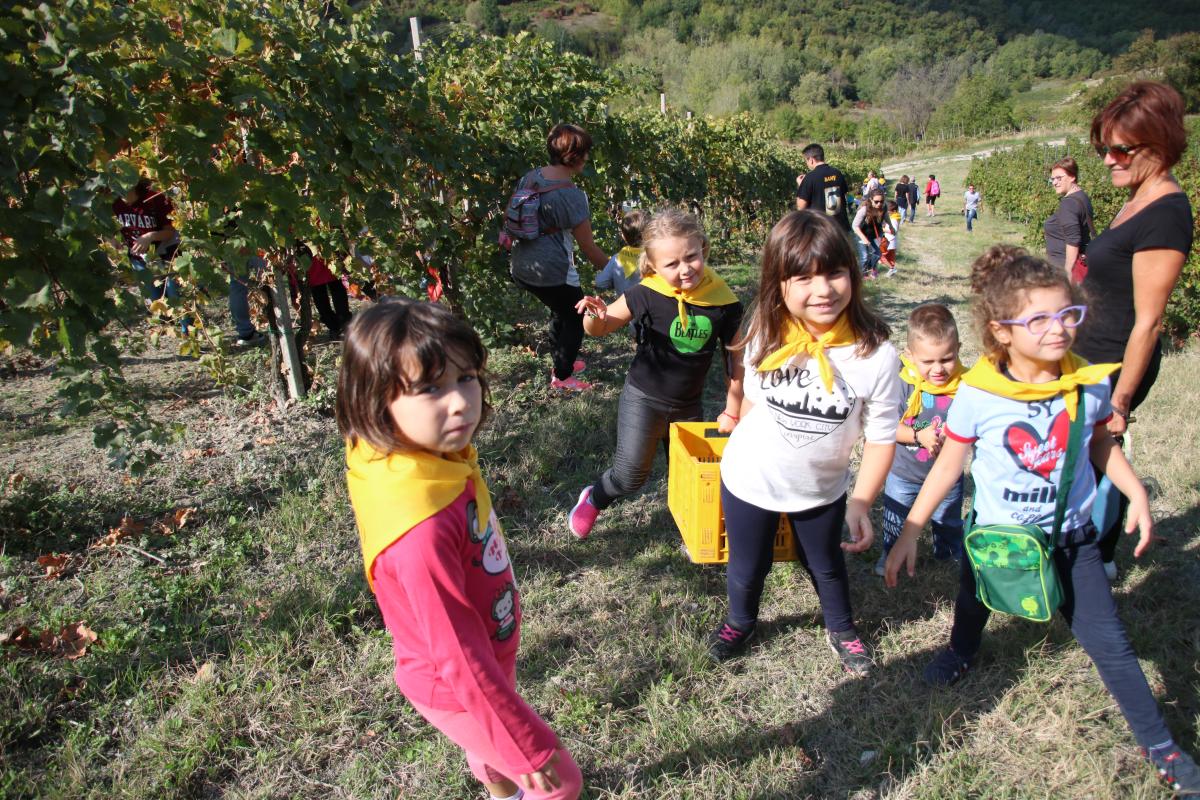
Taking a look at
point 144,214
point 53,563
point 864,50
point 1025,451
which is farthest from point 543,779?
point 864,50

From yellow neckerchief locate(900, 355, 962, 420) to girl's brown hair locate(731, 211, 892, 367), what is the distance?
91 cm

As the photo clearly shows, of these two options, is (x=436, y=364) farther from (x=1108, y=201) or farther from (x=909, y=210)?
(x=909, y=210)

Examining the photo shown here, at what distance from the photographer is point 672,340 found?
2877mm

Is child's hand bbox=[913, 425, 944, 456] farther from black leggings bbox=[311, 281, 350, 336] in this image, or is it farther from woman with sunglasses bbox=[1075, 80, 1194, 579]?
black leggings bbox=[311, 281, 350, 336]

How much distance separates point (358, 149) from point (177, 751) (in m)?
2.60

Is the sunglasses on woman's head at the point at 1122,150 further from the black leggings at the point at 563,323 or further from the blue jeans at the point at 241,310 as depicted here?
the blue jeans at the point at 241,310

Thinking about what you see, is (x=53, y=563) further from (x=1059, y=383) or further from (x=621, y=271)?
(x=1059, y=383)

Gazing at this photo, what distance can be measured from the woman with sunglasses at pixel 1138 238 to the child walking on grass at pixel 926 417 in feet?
1.74

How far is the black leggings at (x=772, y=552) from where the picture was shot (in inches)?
92.9

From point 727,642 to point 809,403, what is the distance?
100cm

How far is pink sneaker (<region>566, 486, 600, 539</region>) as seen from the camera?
135 inches

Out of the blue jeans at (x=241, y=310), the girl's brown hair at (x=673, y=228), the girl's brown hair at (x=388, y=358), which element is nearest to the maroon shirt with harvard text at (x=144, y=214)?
the blue jeans at (x=241, y=310)

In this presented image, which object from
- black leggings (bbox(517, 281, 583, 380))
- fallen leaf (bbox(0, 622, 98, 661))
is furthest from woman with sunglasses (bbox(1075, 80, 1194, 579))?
fallen leaf (bbox(0, 622, 98, 661))

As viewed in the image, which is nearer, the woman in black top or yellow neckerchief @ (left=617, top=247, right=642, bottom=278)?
yellow neckerchief @ (left=617, top=247, right=642, bottom=278)
